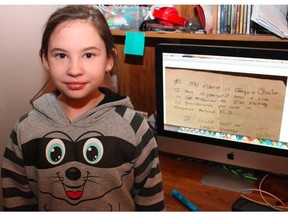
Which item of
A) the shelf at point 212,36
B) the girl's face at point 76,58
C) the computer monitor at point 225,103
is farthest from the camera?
the shelf at point 212,36

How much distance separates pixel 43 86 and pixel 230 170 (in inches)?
29.5

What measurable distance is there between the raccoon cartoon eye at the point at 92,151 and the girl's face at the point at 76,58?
12 cm

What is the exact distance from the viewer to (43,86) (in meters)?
1.25

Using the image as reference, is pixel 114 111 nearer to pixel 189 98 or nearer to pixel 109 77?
pixel 189 98

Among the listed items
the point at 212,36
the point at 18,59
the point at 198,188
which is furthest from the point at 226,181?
the point at 18,59

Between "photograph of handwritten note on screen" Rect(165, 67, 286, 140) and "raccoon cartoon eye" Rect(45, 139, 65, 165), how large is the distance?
397 millimetres

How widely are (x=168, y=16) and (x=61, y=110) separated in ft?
1.86

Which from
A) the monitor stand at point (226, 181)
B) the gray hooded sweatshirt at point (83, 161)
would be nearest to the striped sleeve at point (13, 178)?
the gray hooded sweatshirt at point (83, 161)

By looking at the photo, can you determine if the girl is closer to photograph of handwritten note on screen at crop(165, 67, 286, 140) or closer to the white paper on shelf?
photograph of handwritten note on screen at crop(165, 67, 286, 140)

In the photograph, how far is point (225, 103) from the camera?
1.01 meters

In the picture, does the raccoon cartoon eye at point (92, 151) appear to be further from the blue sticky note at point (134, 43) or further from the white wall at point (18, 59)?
the blue sticky note at point (134, 43)

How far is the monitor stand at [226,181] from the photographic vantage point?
106cm

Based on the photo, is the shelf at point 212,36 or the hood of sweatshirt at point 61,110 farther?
the shelf at point 212,36

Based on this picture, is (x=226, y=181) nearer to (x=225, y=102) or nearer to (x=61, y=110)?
(x=225, y=102)
